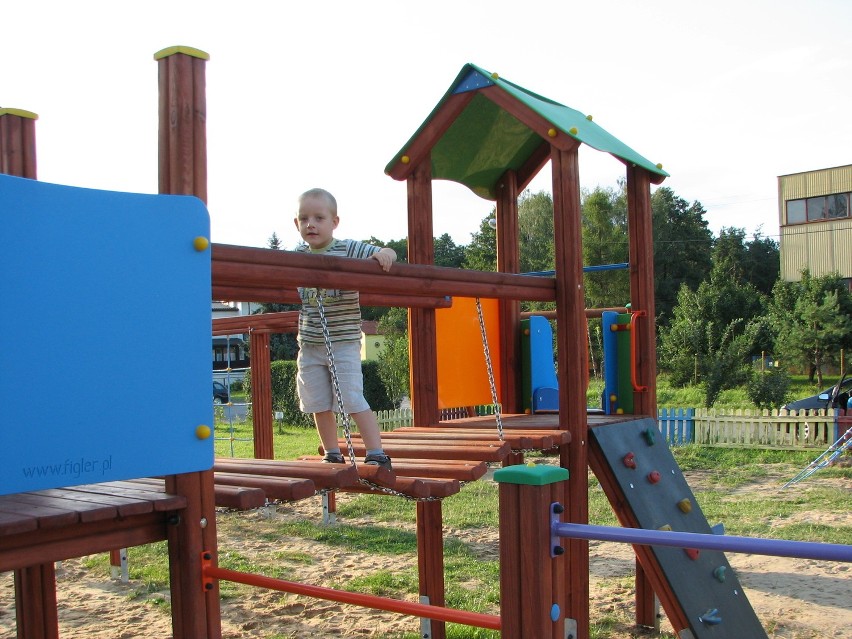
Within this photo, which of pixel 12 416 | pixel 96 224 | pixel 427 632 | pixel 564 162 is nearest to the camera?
pixel 12 416

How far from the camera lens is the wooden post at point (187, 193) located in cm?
264

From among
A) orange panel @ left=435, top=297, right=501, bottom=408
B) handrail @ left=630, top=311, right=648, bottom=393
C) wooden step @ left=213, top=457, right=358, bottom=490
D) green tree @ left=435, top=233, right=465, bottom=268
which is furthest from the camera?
green tree @ left=435, top=233, right=465, bottom=268

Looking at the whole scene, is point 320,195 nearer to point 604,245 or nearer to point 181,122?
point 181,122

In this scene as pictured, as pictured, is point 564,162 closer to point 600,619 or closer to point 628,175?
point 628,175

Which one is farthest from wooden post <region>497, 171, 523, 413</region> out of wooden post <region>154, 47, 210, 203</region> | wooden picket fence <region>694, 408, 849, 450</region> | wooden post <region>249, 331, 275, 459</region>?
wooden picket fence <region>694, 408, 849, 450</region>

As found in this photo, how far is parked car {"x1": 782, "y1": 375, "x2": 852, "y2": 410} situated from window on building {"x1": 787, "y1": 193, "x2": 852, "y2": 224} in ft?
61.0

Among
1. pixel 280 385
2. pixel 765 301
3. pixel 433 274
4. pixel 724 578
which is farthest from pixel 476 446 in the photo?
pixel 765 301

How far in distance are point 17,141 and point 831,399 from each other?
14.8 m

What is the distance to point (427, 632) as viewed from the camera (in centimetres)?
512

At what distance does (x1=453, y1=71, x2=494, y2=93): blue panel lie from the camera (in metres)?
5.10

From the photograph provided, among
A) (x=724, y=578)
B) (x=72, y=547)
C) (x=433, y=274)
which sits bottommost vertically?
(x=724, y=578)

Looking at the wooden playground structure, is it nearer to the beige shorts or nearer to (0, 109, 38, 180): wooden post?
(0, 109, 38, 180): wooden post

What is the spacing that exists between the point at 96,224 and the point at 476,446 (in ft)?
7.65

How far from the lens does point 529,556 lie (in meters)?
2.17
